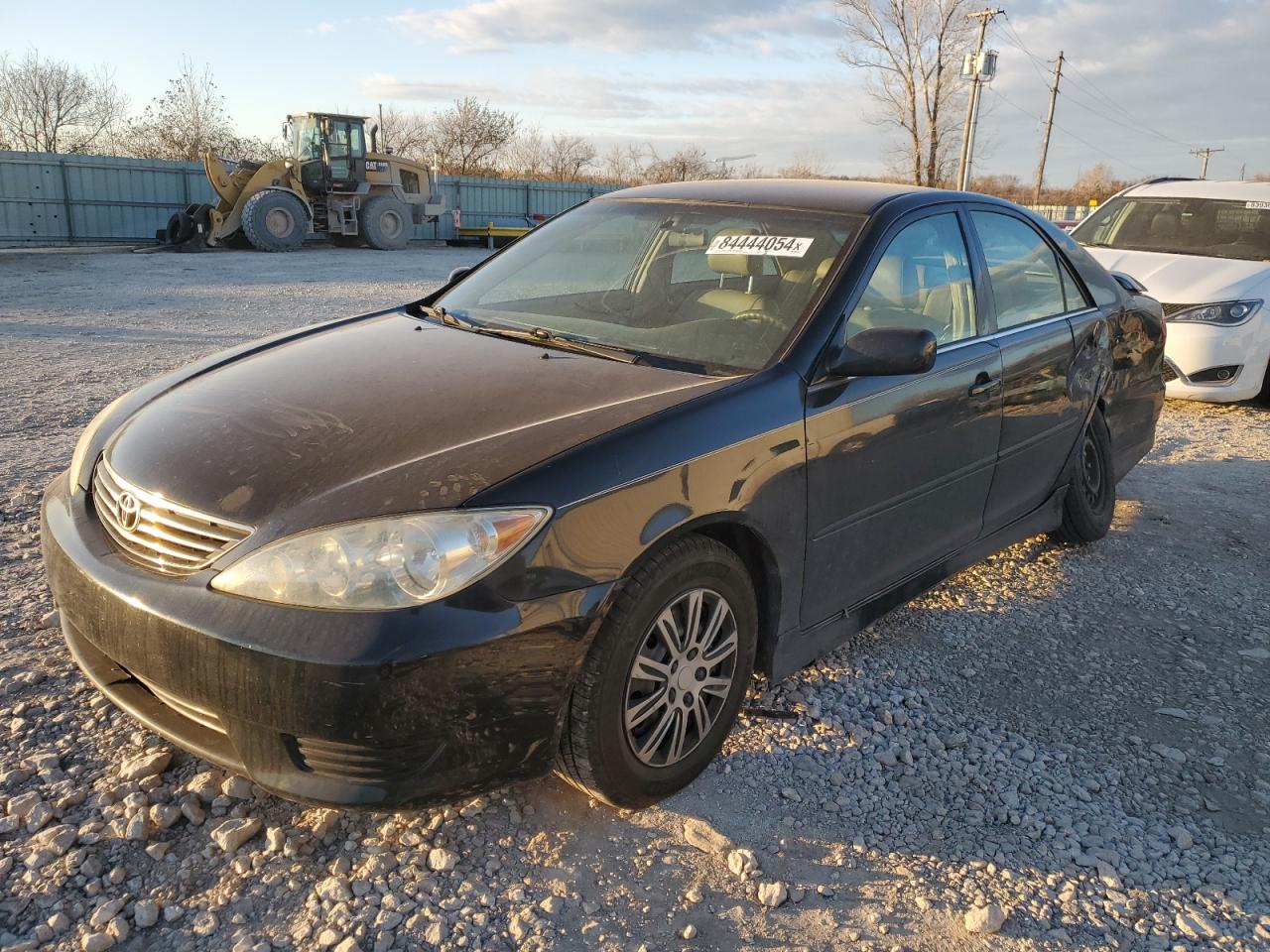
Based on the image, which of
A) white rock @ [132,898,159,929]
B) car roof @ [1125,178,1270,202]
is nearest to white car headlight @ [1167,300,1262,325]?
car roof @ [1125,178,1270,202]

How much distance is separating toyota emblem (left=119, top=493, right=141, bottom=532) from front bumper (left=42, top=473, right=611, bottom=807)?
16cm

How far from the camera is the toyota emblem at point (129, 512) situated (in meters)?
2.37

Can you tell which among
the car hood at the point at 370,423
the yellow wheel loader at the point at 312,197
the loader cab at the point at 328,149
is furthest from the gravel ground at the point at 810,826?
the loader cab at the point at 328,149

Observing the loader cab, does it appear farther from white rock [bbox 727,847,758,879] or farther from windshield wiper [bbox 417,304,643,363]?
white rock [bbox 727,847,758,879]

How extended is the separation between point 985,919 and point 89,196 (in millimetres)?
27046

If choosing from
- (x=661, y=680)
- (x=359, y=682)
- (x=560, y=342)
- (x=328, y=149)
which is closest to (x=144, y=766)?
(x=359, y=682)

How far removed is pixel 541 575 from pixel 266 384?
4.17ft

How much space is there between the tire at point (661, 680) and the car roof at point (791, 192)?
144cm

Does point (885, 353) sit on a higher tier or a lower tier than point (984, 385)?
higher

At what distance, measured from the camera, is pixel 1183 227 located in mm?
8562

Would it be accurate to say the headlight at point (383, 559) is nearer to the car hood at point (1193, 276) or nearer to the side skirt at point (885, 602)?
the side skirt at point (885, 602)

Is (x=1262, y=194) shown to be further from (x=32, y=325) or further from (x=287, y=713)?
(x=32, y=325)

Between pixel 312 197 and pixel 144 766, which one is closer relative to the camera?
pixel 144 766

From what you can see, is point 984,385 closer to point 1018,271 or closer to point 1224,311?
point 1018,271
